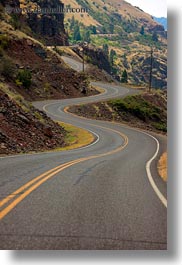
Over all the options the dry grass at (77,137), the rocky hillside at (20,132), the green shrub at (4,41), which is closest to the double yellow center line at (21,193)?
the rocky hillside at (20,132)

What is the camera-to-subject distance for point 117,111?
59438mm

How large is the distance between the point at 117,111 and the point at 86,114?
5249 millimetres

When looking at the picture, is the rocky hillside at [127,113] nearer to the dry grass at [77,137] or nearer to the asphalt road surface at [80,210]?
the dry grass at [77,137]

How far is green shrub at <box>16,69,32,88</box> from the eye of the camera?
60.5 metres

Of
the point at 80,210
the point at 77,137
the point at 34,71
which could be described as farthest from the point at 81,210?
the point at 34,71

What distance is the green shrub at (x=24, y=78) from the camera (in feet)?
199

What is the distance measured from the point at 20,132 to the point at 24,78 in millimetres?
35843

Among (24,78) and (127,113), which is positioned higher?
(24,78)

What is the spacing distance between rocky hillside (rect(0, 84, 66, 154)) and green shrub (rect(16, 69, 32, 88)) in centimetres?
2904

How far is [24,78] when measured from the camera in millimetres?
60500

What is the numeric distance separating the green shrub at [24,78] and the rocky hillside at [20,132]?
2904cm

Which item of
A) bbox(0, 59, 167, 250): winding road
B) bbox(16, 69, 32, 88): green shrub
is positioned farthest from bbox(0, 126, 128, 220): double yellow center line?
bbox(16, 69, 32, 88): green shrub

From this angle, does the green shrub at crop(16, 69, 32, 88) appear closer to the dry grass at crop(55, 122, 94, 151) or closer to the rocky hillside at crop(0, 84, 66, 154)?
the dry grass at crop(55, 122, 94, 151)

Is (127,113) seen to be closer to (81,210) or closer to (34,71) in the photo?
(34,71)
